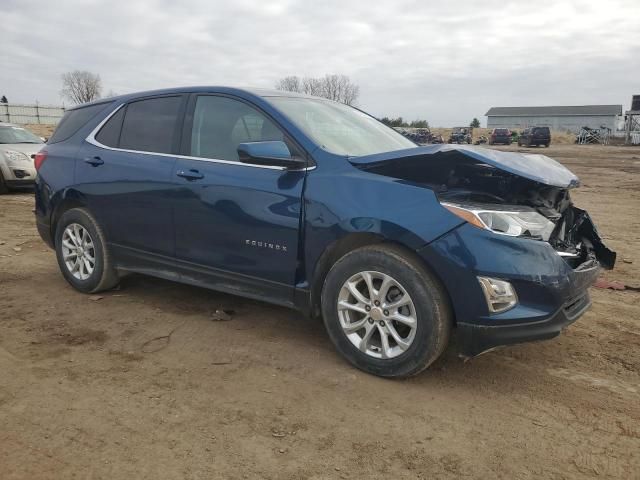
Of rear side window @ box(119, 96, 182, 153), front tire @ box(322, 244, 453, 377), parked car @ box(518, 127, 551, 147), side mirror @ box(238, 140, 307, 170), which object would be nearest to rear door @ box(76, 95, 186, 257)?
rear side window @ box(119, 96, 182, 153)

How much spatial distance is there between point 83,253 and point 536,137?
44875 mm

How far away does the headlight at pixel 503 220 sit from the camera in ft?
9.60

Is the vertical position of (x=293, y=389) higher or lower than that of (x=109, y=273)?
lower

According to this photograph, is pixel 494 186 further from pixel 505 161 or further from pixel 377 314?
pixel 377 314

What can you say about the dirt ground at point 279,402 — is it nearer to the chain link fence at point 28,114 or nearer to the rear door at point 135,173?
the rear door at point 135,173

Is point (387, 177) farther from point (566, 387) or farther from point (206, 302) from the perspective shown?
point (206, 302)

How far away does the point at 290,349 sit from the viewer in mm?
3689

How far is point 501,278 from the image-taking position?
2865mm

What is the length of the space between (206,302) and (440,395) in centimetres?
234

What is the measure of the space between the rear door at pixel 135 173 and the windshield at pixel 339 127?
97 cm

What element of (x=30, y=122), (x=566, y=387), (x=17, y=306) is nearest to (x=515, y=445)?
(x=566, y=387)

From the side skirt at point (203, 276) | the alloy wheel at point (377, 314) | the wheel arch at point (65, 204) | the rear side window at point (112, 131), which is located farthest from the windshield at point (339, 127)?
the wheel arch at point (65, 204)

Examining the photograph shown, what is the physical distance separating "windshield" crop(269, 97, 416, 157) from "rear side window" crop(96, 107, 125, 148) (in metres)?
1.58

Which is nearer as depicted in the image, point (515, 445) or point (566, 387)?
point (515, 445)
